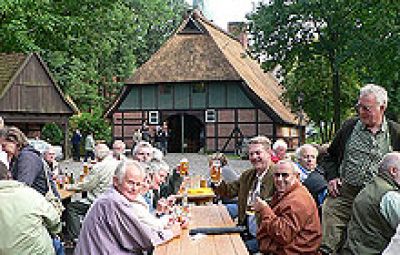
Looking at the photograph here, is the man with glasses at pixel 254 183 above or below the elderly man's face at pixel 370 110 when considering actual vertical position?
below

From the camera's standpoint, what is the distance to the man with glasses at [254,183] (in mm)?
5520

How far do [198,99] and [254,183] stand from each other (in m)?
27.2

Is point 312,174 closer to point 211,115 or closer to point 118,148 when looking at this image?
point 118,148

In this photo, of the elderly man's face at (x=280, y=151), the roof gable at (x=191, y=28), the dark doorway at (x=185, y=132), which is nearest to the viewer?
the elderly man's face at (x=280, y=151)

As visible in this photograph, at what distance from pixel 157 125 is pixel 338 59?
16.1m

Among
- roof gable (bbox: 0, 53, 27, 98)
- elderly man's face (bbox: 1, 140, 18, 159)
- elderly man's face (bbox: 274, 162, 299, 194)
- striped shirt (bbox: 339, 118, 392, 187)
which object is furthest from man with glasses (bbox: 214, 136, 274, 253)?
roof gable (bbox: 0, 53, 27, 98)

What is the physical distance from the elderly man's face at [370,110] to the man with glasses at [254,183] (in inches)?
44.2

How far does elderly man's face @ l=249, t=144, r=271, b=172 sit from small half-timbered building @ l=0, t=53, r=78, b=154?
20.3 m

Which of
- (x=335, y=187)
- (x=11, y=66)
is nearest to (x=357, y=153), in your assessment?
(x=335, y=187)

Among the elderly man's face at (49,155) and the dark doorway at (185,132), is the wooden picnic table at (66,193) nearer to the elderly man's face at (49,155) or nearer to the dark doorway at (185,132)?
the elderly man's face at (49,155)

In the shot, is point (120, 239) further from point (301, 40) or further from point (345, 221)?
point (301, 40)

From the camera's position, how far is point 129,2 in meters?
41.2

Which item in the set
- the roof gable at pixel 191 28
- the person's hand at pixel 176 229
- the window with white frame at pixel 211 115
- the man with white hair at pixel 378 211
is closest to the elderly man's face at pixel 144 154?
the person's hand at pixel 176 229

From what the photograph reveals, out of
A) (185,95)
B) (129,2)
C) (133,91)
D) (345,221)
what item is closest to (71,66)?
(133,91)
